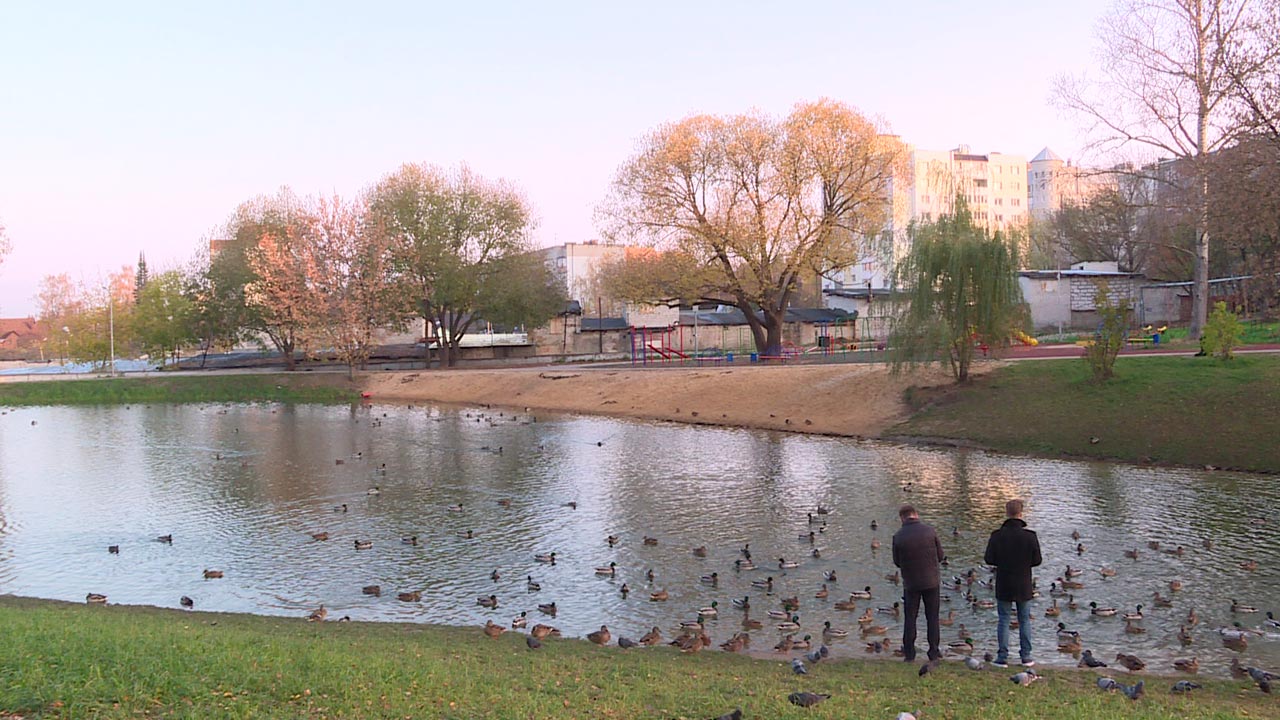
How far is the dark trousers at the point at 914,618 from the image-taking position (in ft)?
42.4

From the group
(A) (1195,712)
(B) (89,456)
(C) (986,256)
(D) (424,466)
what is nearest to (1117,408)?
(C) (986,256)

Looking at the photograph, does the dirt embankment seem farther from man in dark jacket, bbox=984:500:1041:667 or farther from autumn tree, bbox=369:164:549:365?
man in dark jacket, bbox=984:500:1041:667

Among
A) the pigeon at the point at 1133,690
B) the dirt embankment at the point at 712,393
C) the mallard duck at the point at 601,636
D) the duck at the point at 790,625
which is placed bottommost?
the duck at the point at 790,625

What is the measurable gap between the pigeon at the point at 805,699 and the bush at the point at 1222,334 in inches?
1396

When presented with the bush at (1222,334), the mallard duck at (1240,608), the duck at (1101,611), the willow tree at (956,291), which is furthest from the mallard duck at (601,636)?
the bush at (1222,334)

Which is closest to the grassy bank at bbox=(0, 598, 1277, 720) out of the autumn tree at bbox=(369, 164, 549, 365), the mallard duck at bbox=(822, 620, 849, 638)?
the mallard duck at bbox=(822, 620, 849, 638)

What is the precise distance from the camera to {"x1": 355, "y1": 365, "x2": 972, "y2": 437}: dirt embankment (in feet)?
145

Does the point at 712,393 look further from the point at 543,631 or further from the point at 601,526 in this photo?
the point at 543,631

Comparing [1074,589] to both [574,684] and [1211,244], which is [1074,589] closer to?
[574,684]

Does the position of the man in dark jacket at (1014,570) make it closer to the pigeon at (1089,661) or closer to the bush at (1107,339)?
the pigeon at (1089,661)

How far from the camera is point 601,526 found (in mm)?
23656

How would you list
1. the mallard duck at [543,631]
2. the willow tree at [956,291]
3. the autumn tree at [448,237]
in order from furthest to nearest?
the autumn tree at [448,237], the willow tree at [956,291], the mallard duck at [543,631]

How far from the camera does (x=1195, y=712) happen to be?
32.3 feet

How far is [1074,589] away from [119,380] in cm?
7646
